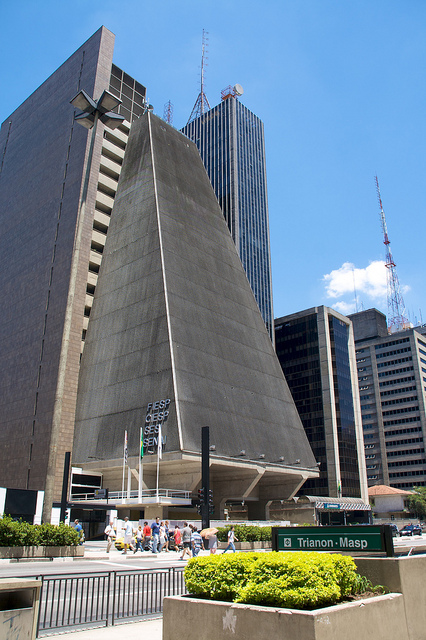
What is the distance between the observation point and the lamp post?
4138 cm

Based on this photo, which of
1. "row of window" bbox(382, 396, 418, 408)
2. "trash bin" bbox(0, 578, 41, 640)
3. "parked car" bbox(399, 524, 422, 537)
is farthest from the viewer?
"row of window" bbox(382, 396, 418, 408)

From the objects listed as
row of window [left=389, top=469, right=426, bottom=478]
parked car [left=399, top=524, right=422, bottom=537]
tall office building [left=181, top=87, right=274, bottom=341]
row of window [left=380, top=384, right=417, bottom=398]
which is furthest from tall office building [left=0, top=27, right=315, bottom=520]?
row of window [left=380, top=384, right=417, bottom=398]

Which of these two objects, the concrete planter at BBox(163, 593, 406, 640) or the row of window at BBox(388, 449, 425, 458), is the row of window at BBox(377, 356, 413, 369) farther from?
the concrete planter at BBox(163, 593, 406, 640)

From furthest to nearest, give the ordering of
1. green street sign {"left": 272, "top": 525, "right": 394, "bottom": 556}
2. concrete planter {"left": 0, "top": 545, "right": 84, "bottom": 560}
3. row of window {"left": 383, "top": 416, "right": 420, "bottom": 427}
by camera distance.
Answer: row of window {"left": 383, "top": 416, "right": 420, "bottom": 427} → concrete planter {"left": 0, "top": 545, "right": 84, "bottom": 560} → green street sign {"left": 272, "top": 525, "right": 394, "bottom": 556}

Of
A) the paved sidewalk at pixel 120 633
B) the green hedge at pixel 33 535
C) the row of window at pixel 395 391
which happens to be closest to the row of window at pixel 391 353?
the row of window at pixel 395 391

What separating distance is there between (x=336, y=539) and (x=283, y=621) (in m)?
2.14

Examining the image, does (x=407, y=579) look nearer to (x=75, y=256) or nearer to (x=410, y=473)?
(x=75, y=256)

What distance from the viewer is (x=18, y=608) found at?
6293 mm

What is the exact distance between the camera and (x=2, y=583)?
6145mm

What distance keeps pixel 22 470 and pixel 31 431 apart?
144 inches

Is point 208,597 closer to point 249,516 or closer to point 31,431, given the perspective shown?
point 31,431

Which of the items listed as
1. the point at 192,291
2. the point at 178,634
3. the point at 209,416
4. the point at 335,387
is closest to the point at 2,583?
the point at 178,634

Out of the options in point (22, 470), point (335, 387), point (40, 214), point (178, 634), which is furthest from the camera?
point (335, 387)

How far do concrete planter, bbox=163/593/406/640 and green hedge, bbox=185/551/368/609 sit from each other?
221 mm
